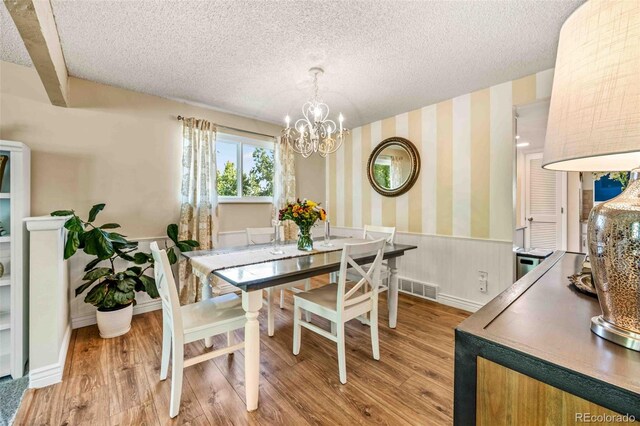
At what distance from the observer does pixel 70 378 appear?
6.05ft

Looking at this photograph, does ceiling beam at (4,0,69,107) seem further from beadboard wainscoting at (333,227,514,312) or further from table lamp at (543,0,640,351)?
beadboard wainscoting at (333,227,514,312)

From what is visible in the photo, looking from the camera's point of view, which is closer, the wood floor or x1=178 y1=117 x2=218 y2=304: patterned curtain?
the wood floor

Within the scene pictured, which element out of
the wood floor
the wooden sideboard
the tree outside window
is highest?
the tree outside window

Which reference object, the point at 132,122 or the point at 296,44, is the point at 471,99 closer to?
the point at 296,44

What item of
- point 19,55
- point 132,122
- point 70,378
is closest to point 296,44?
point 132,122

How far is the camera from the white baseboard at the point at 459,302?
294cm

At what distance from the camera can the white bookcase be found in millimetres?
1820

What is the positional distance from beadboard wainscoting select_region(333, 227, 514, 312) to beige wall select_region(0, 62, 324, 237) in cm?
300

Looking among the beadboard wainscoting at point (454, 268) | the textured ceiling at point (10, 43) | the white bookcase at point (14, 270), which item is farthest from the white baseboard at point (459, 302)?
the textured ceiling at point (10, 43)

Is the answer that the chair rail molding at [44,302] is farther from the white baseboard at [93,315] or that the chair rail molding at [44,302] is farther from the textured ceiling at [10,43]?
the textured ceiling at [10,43]

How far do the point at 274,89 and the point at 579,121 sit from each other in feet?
8.84

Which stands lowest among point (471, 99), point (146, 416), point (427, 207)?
point (146, 416)

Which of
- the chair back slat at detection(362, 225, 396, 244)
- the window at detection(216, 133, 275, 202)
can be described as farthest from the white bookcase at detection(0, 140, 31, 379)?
the chair back slat at detection(362, 225, 396, 244)

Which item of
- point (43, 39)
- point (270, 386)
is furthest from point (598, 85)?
point (43, 39)
